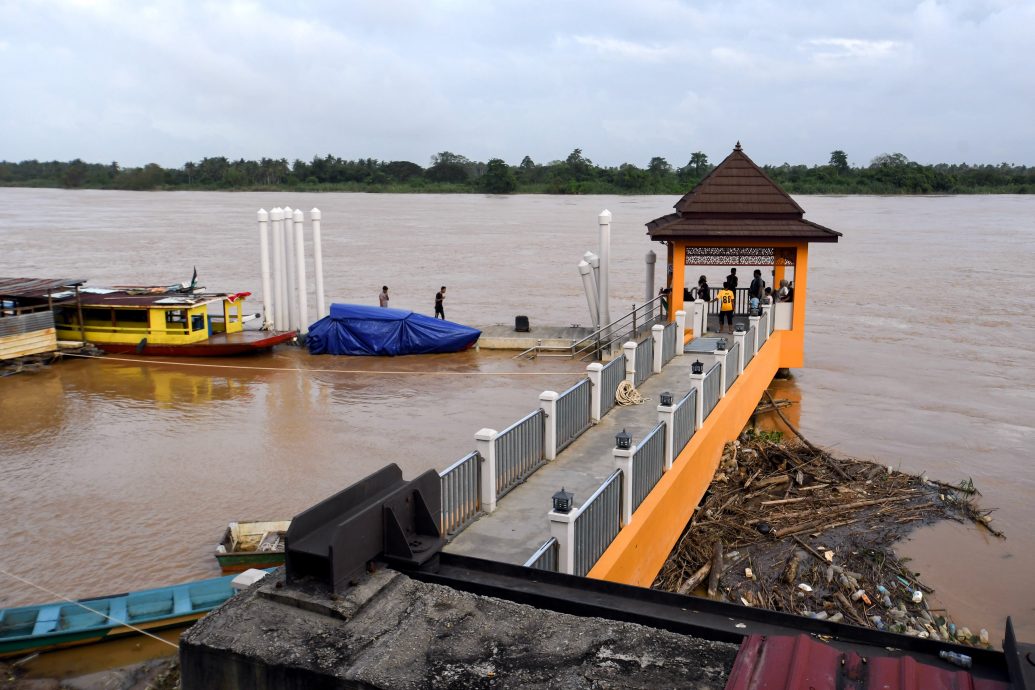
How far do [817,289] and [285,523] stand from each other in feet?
107

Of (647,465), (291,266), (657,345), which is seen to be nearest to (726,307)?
(657,345)

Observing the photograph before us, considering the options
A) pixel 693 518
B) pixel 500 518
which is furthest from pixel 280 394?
pixel 500 518

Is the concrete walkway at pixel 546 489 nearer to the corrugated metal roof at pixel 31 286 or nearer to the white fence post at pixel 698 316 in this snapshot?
the white fence post at pixel 698 316

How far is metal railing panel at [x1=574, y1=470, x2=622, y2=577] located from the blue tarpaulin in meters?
16.0

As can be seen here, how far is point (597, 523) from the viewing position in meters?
A: 8.09

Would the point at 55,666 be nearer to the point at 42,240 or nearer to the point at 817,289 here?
the point at 817,289

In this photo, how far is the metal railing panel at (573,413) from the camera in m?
10.9

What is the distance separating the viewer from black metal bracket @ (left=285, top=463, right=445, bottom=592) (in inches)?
160

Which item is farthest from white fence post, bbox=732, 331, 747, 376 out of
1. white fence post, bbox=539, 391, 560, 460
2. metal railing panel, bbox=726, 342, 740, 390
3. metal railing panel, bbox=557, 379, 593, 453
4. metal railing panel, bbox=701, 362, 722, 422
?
white fence post, bbox=539, 391, 560, 460

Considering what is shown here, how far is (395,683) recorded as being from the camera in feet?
11.4

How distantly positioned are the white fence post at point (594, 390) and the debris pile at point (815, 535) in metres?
1.85

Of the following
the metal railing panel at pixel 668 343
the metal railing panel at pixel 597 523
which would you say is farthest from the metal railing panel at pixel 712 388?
the metal railing panel at pixel 597 523

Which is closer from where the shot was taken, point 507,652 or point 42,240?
point 507,652

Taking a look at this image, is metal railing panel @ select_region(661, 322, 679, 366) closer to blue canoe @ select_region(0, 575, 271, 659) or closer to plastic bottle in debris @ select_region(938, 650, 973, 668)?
blue canoe @ select_region(0, 575, 271, 659)
